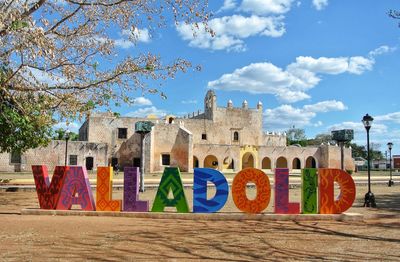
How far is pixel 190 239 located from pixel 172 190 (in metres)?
2.63

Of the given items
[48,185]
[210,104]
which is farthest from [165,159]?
[48,185]

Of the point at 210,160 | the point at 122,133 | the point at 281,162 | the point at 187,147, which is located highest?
the point at 122,133

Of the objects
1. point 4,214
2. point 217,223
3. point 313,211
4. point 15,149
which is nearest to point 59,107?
point 4,214

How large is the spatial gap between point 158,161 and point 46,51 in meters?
33.6

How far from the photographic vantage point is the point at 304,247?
6.62 metres

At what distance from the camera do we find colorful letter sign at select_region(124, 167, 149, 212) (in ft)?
32.4

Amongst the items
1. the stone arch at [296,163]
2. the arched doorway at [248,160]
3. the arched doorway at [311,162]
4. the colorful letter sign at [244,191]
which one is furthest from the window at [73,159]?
the colorful letter sign at [244,191]

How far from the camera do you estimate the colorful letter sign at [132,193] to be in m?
9.89

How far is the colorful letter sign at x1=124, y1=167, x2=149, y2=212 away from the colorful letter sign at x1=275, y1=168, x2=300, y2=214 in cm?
301

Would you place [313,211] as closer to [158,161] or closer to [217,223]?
[217,223]

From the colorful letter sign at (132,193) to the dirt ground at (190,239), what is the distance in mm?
577

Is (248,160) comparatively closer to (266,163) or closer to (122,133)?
(266,163)

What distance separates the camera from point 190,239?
7199 mm

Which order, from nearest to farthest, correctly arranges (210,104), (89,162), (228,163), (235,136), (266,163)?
(89,162)
(228,163)
(210,104)
(266,163)
(235,136)
